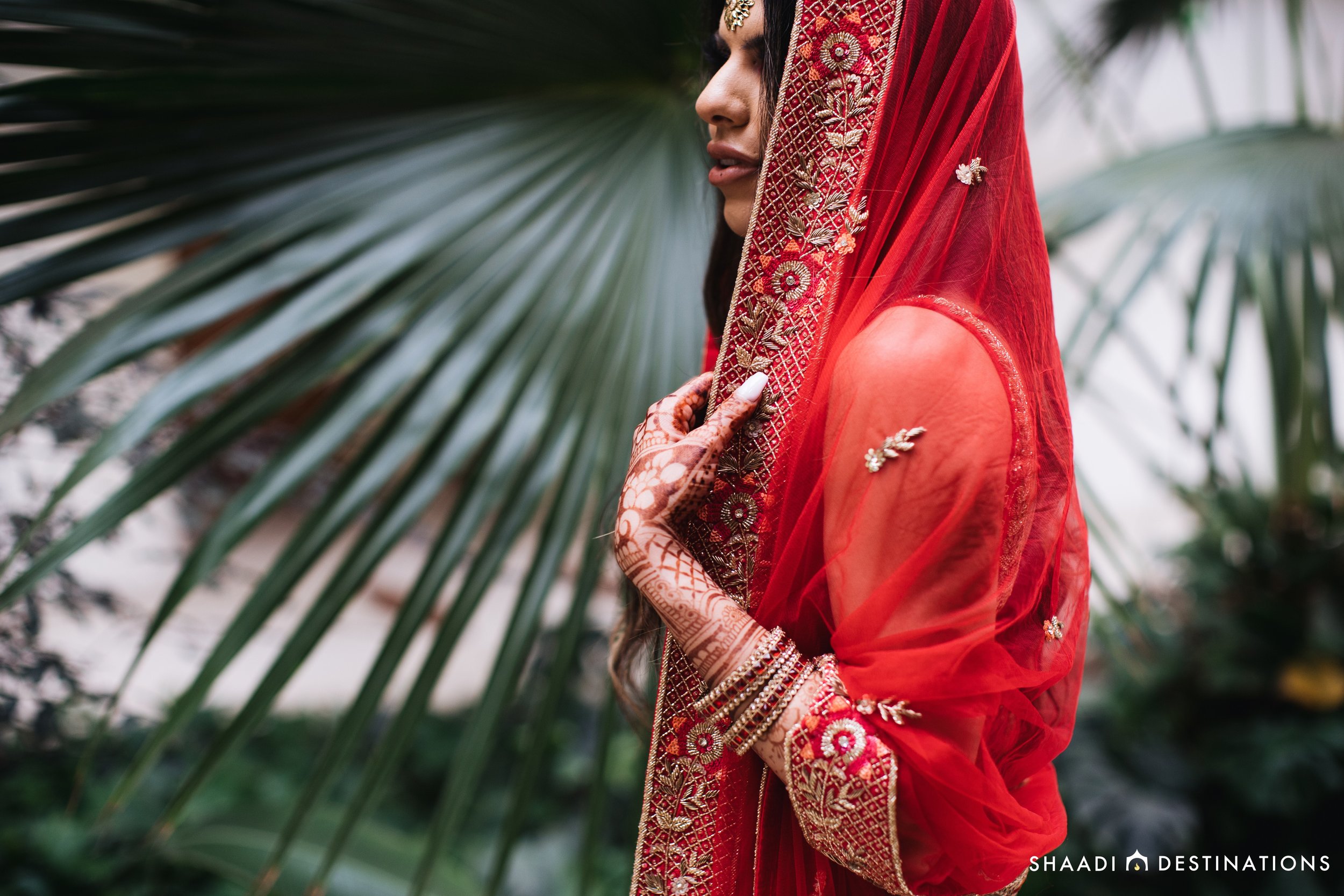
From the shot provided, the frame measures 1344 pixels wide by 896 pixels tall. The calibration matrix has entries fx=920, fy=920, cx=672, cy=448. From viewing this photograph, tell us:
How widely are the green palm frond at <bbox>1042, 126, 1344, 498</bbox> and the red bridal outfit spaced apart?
0.99 meters

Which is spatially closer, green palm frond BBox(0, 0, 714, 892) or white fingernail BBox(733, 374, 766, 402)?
white fingernail BBox(733, 374, 766, 402)

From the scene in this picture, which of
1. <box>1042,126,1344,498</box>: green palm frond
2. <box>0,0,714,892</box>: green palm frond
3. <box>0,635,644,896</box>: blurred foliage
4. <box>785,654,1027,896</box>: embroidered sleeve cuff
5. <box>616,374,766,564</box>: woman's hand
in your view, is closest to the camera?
<box>785,654,1027,896</box>: embroidered sleeve cuff

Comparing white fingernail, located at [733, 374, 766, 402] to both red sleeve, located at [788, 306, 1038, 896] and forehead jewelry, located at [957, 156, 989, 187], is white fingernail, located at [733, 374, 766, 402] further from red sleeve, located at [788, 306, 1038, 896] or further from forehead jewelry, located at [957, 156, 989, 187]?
forehead jewelry, located at [957, 156, 989, 187]

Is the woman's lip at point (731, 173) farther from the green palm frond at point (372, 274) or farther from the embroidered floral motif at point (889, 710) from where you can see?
the embroidered floral motif at point (889, 710)

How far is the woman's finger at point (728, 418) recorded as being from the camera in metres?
0.78

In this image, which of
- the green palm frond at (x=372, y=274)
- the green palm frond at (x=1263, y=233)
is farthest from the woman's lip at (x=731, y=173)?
the green palm frond at (x=1263, y=233)

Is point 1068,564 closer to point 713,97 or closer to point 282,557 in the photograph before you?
point 713,97

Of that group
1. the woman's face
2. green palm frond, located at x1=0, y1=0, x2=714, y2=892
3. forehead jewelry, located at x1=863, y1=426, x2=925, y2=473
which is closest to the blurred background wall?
green palm frond, located at x1=0, y1=0, x2=714, y2=892

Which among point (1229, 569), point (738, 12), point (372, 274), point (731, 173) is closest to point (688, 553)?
point (731, 173)

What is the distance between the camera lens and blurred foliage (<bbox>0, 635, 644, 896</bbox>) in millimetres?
1810

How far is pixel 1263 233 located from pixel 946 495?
149cm

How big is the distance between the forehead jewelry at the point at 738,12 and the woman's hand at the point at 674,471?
0.33 m

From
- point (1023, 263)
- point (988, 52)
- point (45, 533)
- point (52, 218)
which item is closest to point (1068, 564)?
Result: point (1023, 263)

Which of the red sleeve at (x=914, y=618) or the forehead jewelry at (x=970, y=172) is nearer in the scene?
the red sleeve at (x=914, y=618)
